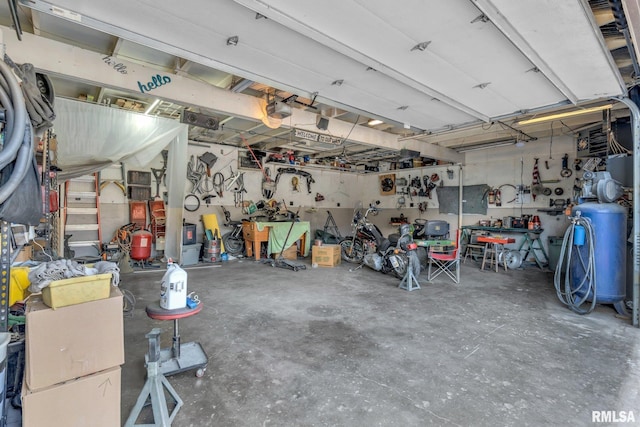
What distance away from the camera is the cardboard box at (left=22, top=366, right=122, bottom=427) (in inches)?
50.0

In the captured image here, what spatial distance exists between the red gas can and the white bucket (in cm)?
420

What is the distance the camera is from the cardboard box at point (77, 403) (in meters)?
1.27

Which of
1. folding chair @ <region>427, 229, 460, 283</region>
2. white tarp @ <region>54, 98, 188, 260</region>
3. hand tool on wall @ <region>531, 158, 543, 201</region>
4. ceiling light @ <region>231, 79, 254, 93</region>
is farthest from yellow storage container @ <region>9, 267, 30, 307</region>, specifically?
hand tool on wall @ <region>531, 158, 543, 201</region>

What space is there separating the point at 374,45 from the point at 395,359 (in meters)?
2.49

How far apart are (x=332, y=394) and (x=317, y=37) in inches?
97.2

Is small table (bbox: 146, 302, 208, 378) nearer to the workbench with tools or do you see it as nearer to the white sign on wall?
the white sign on wall

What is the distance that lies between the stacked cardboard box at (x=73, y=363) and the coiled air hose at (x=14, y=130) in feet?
1.85

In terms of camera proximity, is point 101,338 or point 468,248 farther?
point 468,248

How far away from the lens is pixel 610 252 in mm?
3486

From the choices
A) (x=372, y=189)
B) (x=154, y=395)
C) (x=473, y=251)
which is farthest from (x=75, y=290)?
(x=372, y=189)

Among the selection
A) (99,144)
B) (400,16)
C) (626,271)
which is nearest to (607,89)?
(626,271)

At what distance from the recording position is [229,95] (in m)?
3.74

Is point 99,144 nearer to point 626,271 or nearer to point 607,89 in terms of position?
point 607,89

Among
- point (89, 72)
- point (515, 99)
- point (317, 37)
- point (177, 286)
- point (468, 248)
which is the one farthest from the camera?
point (468, 248)
